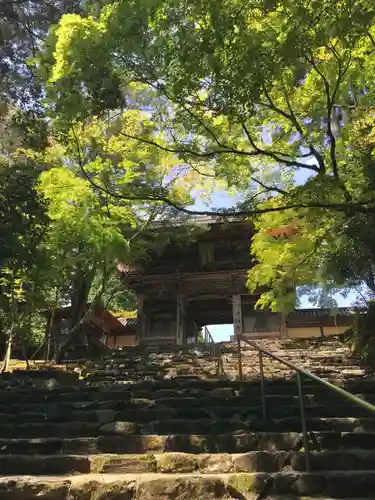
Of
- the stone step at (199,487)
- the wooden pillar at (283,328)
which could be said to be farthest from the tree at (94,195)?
the wooden pillar at (283,328)

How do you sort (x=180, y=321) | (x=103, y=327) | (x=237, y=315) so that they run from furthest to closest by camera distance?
(x=103, y=327)
(x=180, y=321)
(x=237, y=315)

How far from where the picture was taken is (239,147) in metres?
7.62

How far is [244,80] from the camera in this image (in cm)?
553

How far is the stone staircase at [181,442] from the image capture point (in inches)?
145

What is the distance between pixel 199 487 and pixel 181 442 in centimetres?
118

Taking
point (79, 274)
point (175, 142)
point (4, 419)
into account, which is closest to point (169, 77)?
point (175, 142)

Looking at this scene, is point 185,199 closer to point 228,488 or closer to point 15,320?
point 15,320

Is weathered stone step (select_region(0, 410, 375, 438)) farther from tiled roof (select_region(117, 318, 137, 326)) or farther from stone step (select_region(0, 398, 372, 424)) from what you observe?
tiled roof (select_region(117, 318, 137, 326))

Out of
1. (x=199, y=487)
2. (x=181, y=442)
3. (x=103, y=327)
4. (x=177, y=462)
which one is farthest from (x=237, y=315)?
(x=199, y=487)

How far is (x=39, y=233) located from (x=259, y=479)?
6.26 meters

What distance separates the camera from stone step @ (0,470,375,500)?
3590 millimetres

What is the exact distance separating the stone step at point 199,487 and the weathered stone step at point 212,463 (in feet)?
1.15

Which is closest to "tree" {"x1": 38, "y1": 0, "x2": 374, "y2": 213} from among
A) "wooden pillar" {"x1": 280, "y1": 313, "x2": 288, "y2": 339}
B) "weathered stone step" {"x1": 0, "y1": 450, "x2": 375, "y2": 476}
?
"weathered stone step" {"x1": 0, "y1": 450, "x2": 375, "y2": 476}

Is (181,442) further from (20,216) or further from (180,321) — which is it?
(180,321)
